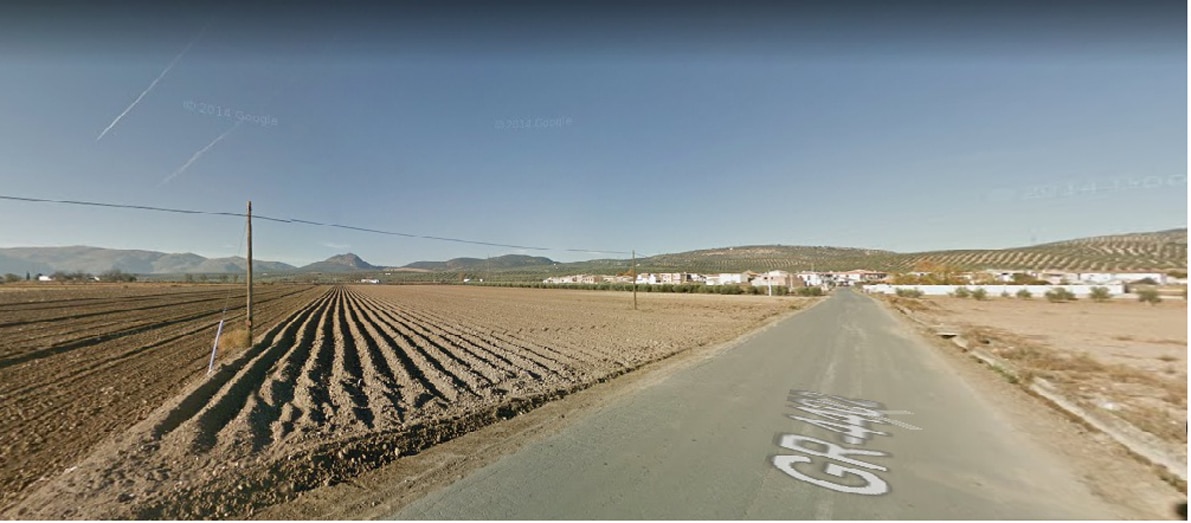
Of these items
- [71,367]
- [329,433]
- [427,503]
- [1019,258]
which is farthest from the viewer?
[1019,258]

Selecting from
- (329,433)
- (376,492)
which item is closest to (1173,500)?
(376,492)

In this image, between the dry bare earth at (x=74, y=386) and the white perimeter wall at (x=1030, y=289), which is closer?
the dry bare earth at (x=74, y=386)

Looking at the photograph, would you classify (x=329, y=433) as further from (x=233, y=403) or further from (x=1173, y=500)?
(x=1173, y=500)

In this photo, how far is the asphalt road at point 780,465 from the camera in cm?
306

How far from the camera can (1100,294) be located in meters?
33.9

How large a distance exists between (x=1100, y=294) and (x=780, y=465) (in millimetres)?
50647

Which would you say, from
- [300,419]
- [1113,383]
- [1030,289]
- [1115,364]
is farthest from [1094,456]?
[1030,289]

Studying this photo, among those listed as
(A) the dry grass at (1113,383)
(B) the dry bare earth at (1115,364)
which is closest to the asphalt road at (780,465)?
(A) the dry grass at (1113,383)

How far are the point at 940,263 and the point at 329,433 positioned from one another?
12133 centimetres

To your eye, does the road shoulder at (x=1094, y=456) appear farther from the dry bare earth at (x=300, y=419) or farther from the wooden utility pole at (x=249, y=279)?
the wooden utility pole at (x=249, y=279)

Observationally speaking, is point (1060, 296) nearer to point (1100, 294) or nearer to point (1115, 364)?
point (1100, 294)

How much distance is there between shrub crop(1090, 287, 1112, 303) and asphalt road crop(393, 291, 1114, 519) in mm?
A: 44183

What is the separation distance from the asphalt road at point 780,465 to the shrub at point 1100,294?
44.2 m

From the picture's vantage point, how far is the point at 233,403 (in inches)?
242
